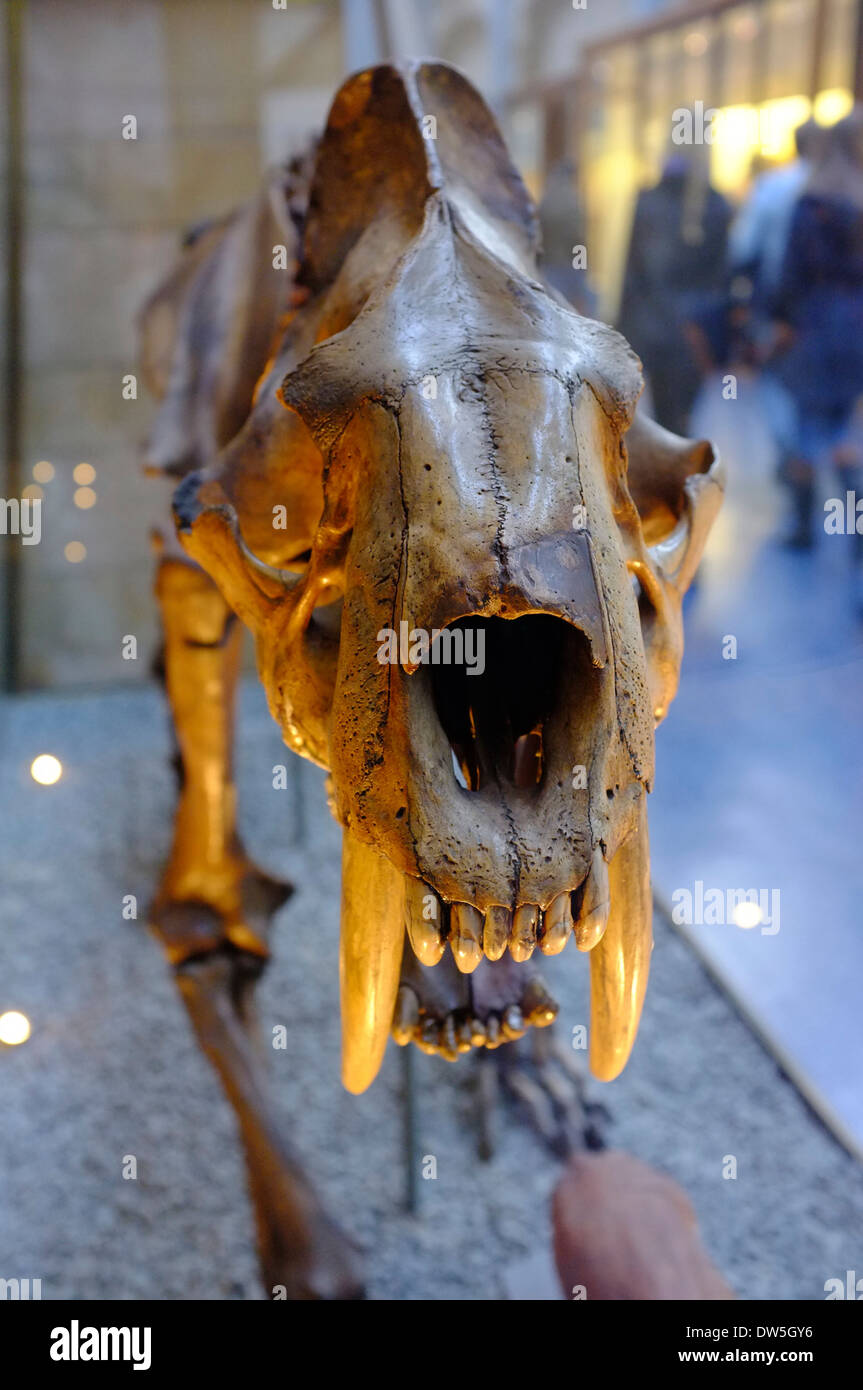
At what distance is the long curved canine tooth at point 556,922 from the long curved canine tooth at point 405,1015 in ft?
1.70

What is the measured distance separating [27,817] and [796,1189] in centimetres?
331

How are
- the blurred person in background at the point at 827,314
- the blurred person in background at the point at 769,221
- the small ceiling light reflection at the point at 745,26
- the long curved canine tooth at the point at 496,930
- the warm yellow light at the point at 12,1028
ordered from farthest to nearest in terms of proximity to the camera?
the blurred person in background at the point at 827,314, the blurred person in background at the point at 769,221, the small ceiling light reflection at the point at 745,26, the warm yellow light at the point at 12,1028, the long curved canine tooth at the point at 496,930

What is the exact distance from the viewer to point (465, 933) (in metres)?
1.22

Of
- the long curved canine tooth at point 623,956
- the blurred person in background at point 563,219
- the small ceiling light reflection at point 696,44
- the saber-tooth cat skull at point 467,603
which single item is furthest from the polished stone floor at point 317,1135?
the small ceiling light reflection at point 696,44

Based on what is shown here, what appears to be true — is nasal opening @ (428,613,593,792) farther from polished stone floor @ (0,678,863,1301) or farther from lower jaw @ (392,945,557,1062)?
polished stone floor @ (0,678,863,1301)

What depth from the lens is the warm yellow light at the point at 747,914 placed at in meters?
3.68

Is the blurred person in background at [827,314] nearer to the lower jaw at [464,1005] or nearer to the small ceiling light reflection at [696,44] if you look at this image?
A: the small ceiling light reflection at [696,44]

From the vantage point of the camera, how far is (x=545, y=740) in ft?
4.28

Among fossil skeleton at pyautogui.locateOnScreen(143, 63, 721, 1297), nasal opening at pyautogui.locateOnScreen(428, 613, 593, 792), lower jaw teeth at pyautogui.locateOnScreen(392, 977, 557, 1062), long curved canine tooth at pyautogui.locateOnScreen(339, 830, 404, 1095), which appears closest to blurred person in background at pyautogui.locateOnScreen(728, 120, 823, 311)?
fossil skeleton at pyautogui.locateOnScreen(143, 63, 721, 1297)

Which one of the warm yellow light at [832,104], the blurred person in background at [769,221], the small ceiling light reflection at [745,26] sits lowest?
the blurred person in background at [769,221]

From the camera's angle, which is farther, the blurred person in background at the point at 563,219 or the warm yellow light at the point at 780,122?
the blurred person in background at the point at 563,219

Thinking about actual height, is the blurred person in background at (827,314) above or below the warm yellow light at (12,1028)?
above

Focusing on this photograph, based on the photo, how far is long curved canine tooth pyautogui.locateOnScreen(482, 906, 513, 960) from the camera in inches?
47.8
